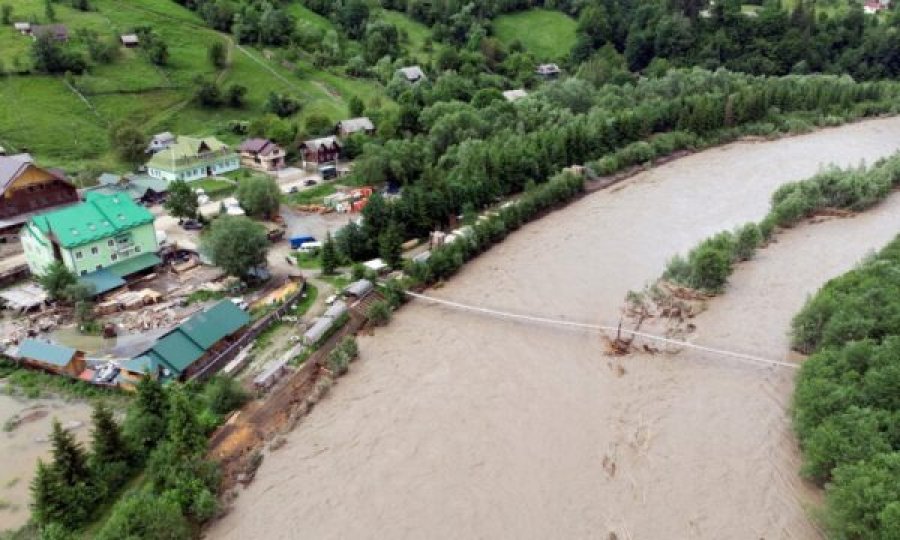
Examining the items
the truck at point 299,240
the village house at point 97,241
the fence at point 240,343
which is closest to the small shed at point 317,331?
the fence at point 240,343

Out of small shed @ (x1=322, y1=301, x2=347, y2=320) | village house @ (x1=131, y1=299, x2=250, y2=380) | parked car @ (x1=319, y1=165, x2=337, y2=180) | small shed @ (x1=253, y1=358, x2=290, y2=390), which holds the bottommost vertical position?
parked car @ (x1=319, y1=165, x2=337, y2=180)

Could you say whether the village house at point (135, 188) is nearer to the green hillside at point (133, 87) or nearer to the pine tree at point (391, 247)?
the green hillside at point (133, 87)

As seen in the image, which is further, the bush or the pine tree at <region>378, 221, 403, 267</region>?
the pine tree at <region>378, 221, 403, 267</region>

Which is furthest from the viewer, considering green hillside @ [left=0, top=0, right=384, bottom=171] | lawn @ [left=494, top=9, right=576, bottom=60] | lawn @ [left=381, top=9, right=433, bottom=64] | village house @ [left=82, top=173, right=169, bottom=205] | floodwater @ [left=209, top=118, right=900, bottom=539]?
lawn @ [left=494, top=9, right=576, bottom=60]

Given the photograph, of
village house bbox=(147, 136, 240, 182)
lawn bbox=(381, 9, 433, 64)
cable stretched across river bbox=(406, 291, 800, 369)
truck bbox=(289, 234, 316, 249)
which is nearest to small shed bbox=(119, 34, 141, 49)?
village house bbox=(147, 136, 240, 182)

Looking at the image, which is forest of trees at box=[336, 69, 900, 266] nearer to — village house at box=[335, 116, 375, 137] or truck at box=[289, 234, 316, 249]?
truck at box=[289, 234, 316, 249]

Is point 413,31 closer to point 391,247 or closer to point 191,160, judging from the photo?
point 191,160

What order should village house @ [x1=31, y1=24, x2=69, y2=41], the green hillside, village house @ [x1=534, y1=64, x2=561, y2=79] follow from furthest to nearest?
village house @ [x1=534, y1=64, x2=561, y2=79], village house @ [x1=31, y1=24, x2=69, y2=41], the green hillside
